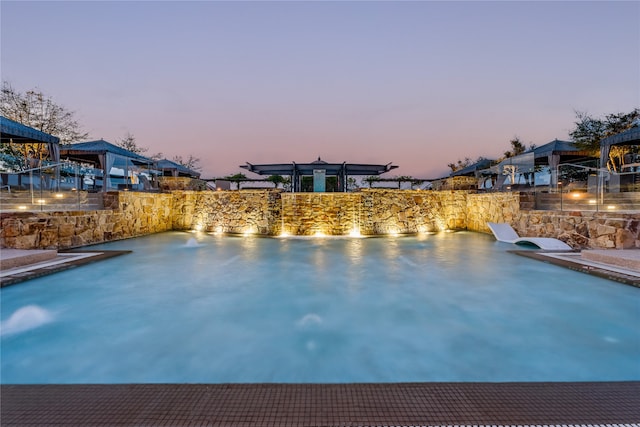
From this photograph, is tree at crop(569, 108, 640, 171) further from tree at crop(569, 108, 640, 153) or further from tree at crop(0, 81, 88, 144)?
tree at crop(0, 81, 88, 144)

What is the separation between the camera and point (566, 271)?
5.75m

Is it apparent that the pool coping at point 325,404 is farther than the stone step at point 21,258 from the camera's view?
No

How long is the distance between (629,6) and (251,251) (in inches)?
802

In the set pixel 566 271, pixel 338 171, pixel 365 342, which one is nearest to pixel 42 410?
pixel 365 342

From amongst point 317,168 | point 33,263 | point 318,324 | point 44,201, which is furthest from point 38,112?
point 318,324

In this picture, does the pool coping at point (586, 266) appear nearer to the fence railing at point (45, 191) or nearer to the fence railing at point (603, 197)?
the fence railing at point (603, 197)

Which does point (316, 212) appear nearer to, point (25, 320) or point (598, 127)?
point (25, 320)

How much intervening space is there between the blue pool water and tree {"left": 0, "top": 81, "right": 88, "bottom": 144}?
18.4 m

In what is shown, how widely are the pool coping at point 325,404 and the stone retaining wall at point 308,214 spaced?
→ 830 cm

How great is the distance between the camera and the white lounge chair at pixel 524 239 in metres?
8.14

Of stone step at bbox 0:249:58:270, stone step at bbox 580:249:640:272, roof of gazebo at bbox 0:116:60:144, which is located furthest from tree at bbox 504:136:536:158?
roof of gazebo at bbox 0:116:60:144

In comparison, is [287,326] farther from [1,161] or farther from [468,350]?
[1,161]

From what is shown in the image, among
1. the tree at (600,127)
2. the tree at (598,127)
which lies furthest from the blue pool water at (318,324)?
the tree at (600,127)

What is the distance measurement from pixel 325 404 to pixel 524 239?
956 cm
